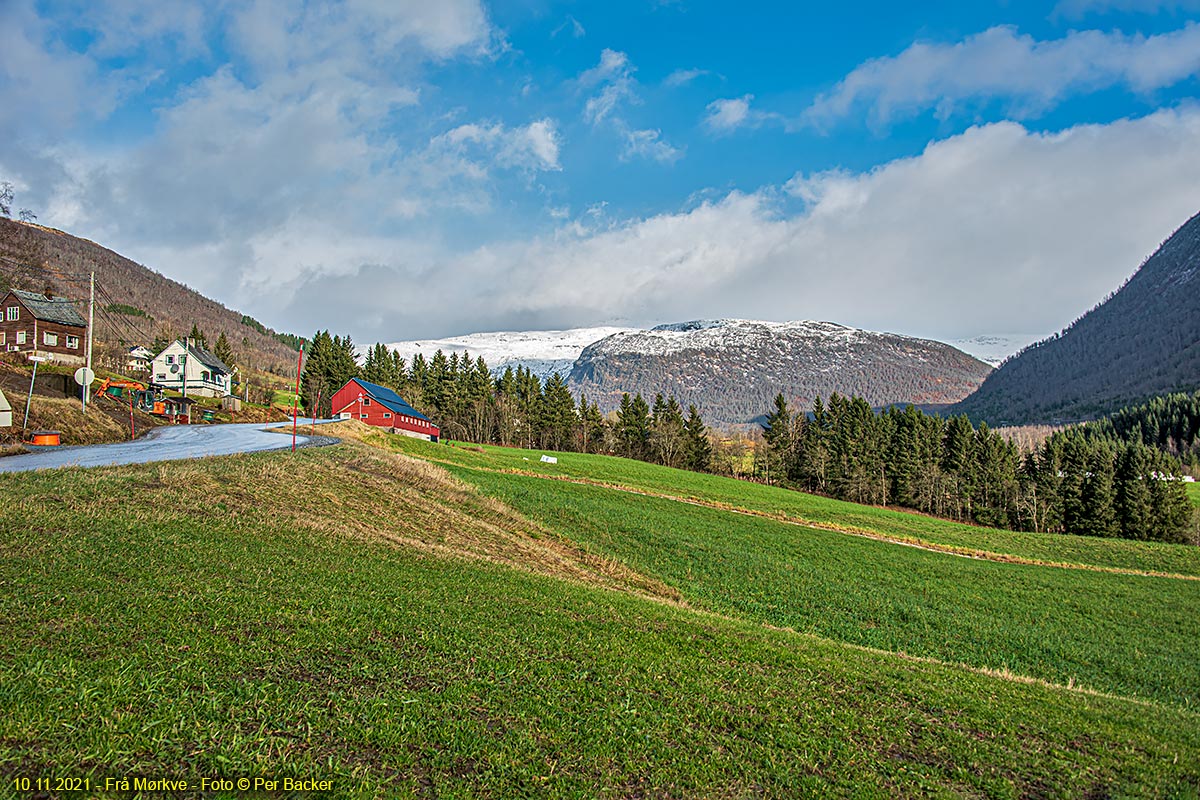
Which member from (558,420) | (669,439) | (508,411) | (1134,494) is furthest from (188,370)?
(1134,494)

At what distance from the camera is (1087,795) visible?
666 centimetres

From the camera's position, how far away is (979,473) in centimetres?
7531

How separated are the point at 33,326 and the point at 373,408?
3017cm

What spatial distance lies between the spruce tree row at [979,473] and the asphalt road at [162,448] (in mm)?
69568

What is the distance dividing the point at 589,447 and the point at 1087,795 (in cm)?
9159

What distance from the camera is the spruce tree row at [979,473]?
65.6 metres

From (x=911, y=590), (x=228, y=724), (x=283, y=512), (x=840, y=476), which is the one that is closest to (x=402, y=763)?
(x=228, y=724)

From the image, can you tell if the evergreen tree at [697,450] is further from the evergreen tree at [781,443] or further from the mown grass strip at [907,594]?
the mown grass strip at [907,594]

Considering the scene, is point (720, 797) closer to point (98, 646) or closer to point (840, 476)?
point (98, 646)

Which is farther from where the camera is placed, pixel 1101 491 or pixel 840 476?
pixel 840 476

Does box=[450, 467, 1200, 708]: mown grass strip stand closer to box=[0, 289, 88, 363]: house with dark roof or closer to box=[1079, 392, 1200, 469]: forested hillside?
box=[0, 289, 88, 363]: house with dark roof

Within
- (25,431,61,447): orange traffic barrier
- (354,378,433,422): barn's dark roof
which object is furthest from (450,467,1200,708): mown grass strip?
(354,378,433,422): barn's dark roof

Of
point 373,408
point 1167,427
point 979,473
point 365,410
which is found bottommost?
point 979,473

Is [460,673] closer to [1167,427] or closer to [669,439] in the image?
[669,439]
